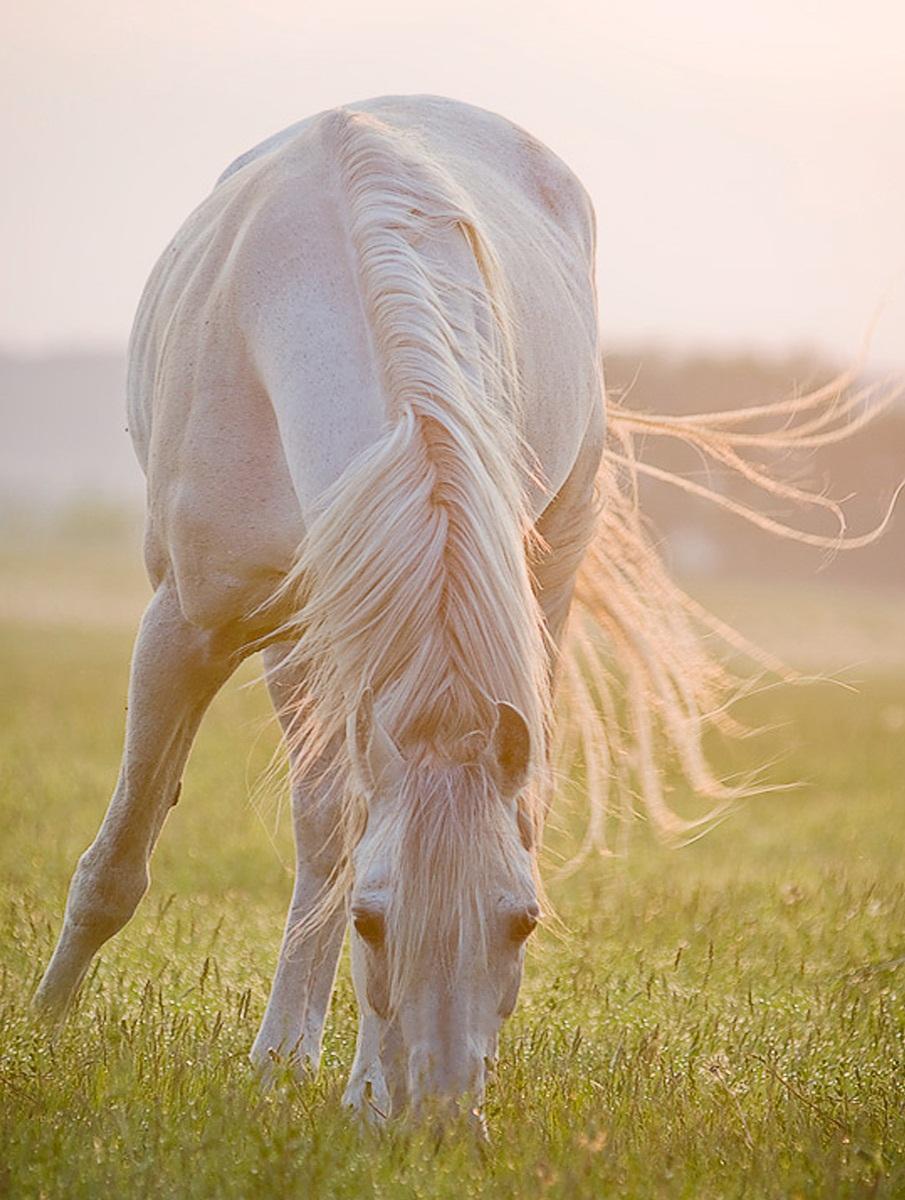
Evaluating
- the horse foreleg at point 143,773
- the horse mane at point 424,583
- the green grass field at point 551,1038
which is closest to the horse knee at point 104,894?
the horse foreleg at point 143,773

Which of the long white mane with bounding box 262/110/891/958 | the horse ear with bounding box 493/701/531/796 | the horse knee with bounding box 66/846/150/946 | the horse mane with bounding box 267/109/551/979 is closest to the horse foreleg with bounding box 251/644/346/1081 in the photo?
the horse knee with bounding box 66/846/150/946

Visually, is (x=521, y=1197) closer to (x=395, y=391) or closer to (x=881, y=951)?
(x=395, y=391)

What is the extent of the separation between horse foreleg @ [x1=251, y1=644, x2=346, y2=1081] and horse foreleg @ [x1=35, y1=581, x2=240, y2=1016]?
24 cm

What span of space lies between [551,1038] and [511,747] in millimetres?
1790

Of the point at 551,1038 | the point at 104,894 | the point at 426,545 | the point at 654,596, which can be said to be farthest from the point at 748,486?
the point at 426,545

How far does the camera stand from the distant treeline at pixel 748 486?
18.5ft

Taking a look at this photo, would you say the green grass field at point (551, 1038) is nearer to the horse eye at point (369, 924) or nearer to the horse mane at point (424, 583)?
the horse eye at point (369, 924)

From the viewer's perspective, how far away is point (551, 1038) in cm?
452

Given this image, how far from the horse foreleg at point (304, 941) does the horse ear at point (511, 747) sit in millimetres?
1318

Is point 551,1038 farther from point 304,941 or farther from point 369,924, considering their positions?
point 369,924

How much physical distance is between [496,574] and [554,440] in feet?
4.43

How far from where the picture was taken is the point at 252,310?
149 inches

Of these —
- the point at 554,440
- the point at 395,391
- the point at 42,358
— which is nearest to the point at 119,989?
the point at 554,440

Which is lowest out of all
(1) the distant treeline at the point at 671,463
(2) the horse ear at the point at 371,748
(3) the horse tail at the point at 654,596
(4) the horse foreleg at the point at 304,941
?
(1) the distant treeline at the point at 671,463
